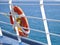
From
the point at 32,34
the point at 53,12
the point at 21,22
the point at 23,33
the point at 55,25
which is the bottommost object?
the point at 23,33

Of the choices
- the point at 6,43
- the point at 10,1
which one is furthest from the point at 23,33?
the point at 10,1

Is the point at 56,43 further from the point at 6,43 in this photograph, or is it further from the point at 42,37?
the point at 6,43

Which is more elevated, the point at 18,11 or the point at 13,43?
the point at 18,11

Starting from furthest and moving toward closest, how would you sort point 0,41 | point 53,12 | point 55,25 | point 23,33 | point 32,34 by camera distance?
point 53,12 → point 55,25 → point 32,34 → point 0,41 → point 23,33

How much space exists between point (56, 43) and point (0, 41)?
1.38 meters

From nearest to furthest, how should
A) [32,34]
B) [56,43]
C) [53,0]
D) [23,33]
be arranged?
[53,0] < [23,33] < [56,43] < [32,34]

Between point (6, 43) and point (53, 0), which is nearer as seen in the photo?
point (53, 0)

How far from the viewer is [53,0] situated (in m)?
1.25

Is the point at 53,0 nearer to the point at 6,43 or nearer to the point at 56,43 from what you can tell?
the point at 6,43

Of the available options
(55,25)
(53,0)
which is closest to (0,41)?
(53,0)

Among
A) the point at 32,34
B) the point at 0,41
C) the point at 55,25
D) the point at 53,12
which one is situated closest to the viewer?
the point at 0,41

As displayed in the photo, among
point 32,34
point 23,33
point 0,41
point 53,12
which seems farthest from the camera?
point 53,12

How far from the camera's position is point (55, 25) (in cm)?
429

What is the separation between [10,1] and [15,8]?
0.23 meters
